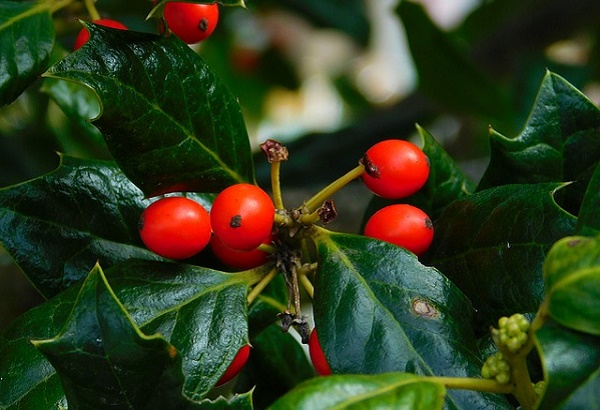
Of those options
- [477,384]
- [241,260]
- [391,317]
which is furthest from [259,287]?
[477,384]

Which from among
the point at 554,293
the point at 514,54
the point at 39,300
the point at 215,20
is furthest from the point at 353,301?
the point at 514,54

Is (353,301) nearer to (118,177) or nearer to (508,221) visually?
(508,221)

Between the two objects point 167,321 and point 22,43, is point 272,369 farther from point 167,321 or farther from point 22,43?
point 22,43

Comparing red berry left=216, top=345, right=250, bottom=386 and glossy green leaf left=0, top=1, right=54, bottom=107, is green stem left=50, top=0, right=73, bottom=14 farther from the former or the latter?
red berry left=216, top=345, right=250, bottom=386

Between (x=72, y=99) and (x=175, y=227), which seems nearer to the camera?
(x=175, y=227)

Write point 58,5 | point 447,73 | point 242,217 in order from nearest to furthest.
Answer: point 242,217 < point 58,5 < point 447,73

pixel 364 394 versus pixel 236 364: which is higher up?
pixel 364 394

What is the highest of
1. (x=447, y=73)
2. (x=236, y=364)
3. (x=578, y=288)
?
(x=578, y=288)
